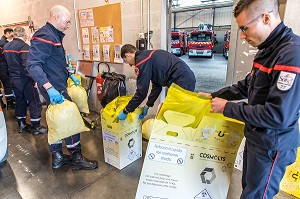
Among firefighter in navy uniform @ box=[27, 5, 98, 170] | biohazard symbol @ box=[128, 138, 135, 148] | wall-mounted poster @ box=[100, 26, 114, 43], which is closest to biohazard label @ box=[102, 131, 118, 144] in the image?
biohazard symbol @ box=[128, 138, 135, 148]

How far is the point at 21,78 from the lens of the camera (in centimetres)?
299

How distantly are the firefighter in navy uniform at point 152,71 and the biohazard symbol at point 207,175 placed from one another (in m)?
0.88

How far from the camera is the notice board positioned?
3.09 m

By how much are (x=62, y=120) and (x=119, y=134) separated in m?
0.56

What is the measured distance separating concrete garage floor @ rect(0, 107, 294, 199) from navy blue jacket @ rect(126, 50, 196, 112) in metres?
0.77

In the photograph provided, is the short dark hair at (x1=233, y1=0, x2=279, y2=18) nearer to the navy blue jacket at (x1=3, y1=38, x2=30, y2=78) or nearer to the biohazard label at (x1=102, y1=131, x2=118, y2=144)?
the biohazard label at (x1=102, y1=131, x2=118, y2=144)

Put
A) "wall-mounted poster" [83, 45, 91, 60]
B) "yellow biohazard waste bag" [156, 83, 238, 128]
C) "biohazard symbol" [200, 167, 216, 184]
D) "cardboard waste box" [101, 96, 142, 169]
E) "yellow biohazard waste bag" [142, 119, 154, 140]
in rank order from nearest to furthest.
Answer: "yellow biohazard waste bag" [156, 83, 238, 128] < "biohazard symbol" [200, 167, 216, 184] < "cardboard waste box" [101, 96, 142, 169] < "yellow biohazard waste bag" [142, 119, 154, 140] < "wall-mounted poster" [83, 45, 91, 60]

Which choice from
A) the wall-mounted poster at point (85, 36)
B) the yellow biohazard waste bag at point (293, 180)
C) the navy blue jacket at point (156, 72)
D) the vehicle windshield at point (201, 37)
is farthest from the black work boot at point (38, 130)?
the vehicle windshield at point (201, 37)

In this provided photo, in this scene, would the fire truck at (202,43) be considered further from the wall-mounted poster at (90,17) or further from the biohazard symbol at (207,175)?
the biohazard symbol at (207,175)

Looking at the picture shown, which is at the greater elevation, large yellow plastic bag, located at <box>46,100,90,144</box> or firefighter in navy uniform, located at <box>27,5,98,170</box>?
firefighter in navy uniform, located at <box>27,5,98,170</box>

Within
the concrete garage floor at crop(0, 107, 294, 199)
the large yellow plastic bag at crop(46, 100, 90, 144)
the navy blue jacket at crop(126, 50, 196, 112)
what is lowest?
the concrete garage floor at crop(0, 107, 294, 199)

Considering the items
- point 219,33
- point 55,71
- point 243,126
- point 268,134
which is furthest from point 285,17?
point 219,33

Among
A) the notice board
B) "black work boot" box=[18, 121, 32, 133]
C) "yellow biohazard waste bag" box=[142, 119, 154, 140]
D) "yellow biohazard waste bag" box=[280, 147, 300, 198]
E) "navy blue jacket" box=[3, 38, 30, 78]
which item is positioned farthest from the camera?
"black work boot" box=[18, 121, 32, 133]

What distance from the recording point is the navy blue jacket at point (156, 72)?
6.10ft
